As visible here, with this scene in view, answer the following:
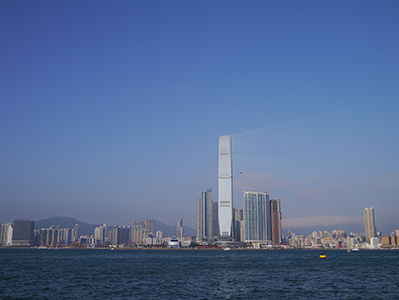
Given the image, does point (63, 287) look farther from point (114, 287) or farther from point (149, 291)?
point (149, 291)

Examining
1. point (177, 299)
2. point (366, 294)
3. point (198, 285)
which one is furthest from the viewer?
point (198, 285)

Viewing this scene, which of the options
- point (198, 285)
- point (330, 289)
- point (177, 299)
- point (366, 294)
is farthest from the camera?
point (198, 285)

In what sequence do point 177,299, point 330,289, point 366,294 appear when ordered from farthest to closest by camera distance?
1. point 330,289
2. point 366,294
3. point 177,299

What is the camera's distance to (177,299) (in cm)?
4059

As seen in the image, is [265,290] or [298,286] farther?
[298,286]

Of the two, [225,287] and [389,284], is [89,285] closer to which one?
[225,287]

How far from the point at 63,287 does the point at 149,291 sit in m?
12.4

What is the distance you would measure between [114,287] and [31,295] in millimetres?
10506

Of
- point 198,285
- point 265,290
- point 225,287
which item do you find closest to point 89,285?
point 198,285

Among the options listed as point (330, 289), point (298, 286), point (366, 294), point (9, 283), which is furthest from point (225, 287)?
point (9, 283)

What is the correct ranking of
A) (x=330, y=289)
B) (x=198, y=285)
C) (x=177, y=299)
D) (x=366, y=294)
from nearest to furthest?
1. (x=177, y=299)
2. (x=366, y=294)
3. (x=330, y=289)
4. (x=198, y=285)

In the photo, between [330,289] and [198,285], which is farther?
[198,285]

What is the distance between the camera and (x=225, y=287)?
167 feet

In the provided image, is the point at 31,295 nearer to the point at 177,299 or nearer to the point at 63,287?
the point at 63,287
